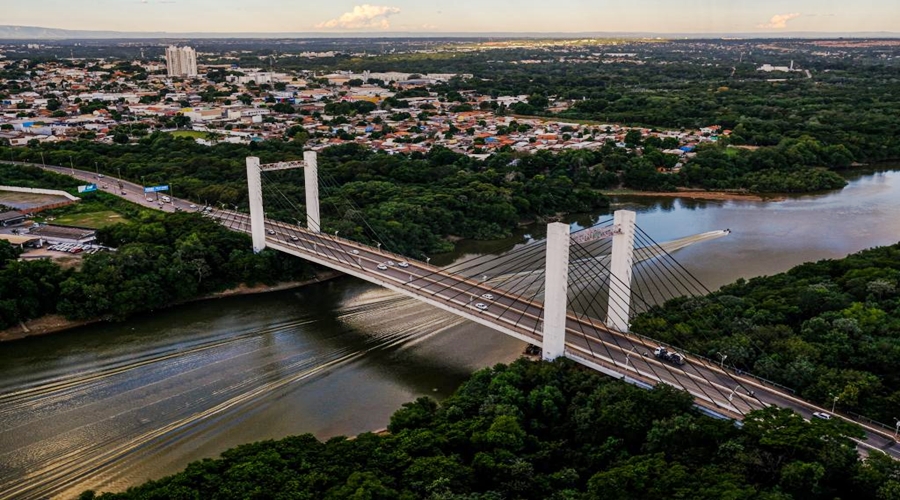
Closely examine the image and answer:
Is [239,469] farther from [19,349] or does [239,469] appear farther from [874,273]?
[874,273]

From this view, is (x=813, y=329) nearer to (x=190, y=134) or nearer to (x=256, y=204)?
(x=256, y=204)

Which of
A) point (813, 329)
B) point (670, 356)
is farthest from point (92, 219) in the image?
point (813, 329)

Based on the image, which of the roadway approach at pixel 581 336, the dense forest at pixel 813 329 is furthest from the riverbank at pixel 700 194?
the roadway approach at pixel 581 336

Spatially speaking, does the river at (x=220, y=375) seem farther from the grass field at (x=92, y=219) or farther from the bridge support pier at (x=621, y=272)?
the grass field at (x=92, y=219)

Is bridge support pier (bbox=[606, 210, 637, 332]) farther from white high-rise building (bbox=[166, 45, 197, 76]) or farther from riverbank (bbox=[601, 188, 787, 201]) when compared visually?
white high-rise building (bbox=[166, 45, 197, 76])

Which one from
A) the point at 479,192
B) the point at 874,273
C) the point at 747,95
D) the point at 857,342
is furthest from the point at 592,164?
the point at 747,95

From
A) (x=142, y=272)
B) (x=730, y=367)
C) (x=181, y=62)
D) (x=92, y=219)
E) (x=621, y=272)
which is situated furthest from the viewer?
(x=181, y=62)
